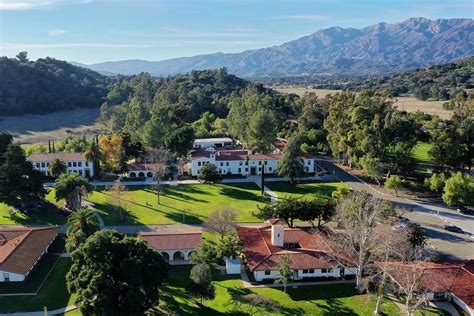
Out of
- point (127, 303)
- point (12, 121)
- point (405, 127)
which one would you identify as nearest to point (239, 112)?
point (405, 127)

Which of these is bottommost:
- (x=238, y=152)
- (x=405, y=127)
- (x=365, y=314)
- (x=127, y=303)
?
(x=365, y=314)

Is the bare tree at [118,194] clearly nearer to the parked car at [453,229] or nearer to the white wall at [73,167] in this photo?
the white wall at [73,167]

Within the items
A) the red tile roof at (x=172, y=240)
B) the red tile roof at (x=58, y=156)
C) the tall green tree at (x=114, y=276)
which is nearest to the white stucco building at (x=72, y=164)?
the red tile roof at (x=58, y=156)

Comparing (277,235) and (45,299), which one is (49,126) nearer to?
(45,299)

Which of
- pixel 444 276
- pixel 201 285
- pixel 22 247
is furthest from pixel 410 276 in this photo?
pixel 22 247

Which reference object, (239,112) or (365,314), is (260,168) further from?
(365,314)

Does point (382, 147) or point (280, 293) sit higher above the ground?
point (382, 147)
